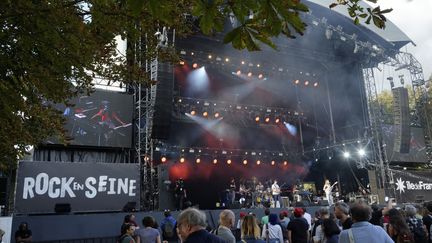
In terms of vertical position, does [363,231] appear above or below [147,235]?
above

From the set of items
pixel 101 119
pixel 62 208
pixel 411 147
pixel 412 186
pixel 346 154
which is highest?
pixel 101 119

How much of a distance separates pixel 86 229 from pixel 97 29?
7.71 meters

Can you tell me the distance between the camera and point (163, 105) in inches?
580

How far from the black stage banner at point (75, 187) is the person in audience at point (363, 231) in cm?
982

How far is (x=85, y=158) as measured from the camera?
16516 mm

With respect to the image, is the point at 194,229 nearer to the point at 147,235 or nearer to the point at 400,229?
the point at 400,229

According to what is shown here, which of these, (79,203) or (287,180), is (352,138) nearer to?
(287,180)

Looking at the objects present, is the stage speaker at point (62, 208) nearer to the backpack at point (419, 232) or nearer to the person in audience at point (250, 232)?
the person in audience at point (250, 232)

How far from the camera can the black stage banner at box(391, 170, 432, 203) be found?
18.9m

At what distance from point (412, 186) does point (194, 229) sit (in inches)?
784

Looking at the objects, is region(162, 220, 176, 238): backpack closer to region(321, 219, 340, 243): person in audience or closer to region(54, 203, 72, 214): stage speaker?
region(54, 203, 72, 214): stage speaker

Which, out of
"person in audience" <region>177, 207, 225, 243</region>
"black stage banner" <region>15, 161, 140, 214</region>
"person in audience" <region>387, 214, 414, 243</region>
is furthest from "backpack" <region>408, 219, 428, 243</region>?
"black stage banner" <region>15, 161, 140, 214</region>

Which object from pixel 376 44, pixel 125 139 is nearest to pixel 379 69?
pixel 376 44

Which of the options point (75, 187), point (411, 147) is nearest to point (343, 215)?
point (75, 187)
